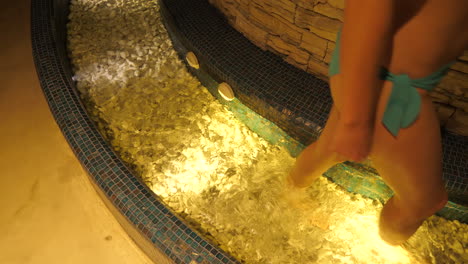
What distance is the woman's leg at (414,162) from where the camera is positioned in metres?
1.33

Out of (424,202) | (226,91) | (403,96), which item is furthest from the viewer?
(226,91)

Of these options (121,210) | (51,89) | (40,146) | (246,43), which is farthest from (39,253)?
(246,43)

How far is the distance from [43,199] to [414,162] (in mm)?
2723

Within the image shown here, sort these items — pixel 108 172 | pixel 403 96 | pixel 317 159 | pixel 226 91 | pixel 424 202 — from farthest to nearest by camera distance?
1. pixel 226 91
2. pixel 108 172
3. pixel 317 159
4. pixel 424 202
5. pixel 403 96

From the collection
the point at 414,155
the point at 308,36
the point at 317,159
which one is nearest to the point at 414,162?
the point at 414,155

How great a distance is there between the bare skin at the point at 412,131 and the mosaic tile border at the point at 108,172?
0.93m

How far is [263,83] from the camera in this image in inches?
105

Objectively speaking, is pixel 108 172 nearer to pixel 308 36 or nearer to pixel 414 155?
pixel 308 36

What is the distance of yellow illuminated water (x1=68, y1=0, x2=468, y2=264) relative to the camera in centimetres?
223

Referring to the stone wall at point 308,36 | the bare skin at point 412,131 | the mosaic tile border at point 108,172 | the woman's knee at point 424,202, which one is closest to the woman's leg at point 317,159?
the bare skin at point 412,131

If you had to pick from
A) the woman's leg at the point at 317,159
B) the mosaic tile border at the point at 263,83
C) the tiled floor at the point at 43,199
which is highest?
the woman's leg at the point at 317,159

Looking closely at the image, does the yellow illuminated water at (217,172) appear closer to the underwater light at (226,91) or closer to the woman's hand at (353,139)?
the underwater light at (226,91)

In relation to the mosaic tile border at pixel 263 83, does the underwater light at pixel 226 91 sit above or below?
below

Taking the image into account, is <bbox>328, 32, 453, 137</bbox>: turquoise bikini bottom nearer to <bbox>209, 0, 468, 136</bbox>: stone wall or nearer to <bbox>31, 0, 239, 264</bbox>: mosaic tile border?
<bbox>209, 0, 468, 136</bbox>: stone wall
